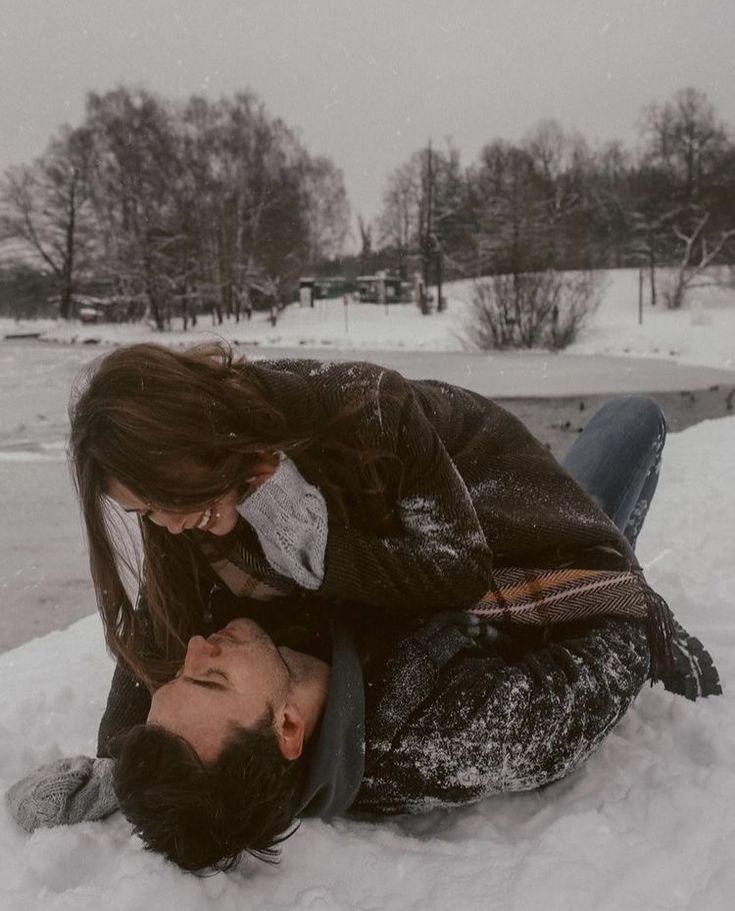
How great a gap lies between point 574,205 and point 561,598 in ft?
127

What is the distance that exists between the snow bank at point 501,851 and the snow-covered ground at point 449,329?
16.5 meters

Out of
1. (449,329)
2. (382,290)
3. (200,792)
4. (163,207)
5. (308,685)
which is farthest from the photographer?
(382,290)

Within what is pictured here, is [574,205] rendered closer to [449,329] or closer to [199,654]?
[449,329]

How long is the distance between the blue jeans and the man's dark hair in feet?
5.11

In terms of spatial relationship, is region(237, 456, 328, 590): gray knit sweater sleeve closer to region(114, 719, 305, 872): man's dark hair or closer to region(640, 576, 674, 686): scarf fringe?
region(114, 719, 305, 872): man's dark hair

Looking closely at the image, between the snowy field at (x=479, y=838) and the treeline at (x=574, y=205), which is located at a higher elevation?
the treeline at (x=574, y=205)

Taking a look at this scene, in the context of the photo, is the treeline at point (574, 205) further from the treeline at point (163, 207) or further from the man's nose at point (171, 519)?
the man's nose at point (171, 519)

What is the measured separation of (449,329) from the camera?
23828 millimetres

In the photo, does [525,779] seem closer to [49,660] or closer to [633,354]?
[49,660]

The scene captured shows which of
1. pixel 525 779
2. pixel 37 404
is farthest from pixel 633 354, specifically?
pixel 525 779

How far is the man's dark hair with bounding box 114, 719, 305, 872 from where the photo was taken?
5.12 feet

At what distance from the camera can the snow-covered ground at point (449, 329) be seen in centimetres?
2159

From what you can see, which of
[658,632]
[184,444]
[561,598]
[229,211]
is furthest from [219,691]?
[229,211]

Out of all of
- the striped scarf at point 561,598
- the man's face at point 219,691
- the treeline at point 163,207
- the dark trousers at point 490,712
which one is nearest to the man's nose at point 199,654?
the man's face at point 219,691
